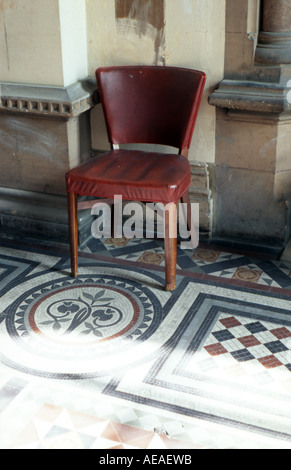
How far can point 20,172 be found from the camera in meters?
3.59

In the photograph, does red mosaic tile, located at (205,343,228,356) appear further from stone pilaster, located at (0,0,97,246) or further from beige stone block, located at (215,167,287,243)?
stone pilaster, located at (0,0,97,246)

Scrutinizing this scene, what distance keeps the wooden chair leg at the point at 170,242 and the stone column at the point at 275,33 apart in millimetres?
914

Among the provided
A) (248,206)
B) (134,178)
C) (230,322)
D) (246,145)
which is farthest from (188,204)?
(230,322)

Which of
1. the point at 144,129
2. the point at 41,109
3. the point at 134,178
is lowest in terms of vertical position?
the point at 134,178

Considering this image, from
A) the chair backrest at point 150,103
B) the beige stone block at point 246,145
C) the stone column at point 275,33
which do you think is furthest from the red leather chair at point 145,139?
the stone column at point 275,33

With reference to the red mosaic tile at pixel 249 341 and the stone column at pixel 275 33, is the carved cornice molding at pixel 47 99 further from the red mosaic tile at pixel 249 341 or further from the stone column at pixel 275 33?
the red mosaic tile at pixel 249 341

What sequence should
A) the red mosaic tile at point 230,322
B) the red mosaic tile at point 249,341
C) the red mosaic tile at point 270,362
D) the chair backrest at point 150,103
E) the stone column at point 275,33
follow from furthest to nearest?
the chair backrest at point 150,103 → the stone column at point 275,33 → the red mosaic tile at point 230,322 → the red mosaic tile at point 249,341 → the red mosaic tile at point 270,362

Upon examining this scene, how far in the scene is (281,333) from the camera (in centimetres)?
274

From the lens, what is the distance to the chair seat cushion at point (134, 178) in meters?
2.88

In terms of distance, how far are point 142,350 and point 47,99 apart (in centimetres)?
144

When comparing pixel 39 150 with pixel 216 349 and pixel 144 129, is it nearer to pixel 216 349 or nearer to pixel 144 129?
pixel 144 129

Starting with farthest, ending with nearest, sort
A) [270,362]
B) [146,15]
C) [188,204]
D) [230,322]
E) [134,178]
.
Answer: [188,204] → [146,15] → [134,178] → [230,322] → [270,362]

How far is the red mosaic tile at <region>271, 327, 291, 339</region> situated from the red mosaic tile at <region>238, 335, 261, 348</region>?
0.10 meters

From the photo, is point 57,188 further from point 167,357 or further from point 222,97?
point 167,357
